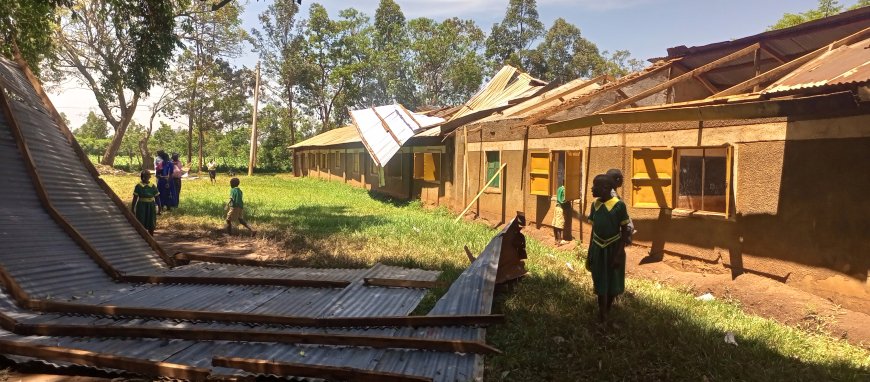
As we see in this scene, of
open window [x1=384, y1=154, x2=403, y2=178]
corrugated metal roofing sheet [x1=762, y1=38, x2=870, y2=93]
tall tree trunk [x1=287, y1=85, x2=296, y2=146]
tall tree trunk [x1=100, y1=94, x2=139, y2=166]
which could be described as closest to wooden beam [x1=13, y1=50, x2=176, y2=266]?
corrugated metal roofing sheet [x1=762, y1=38, x2=870, y2=93]

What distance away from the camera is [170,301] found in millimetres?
5160

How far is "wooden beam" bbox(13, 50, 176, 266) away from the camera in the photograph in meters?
7.07

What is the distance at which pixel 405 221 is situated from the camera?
39.2 feet

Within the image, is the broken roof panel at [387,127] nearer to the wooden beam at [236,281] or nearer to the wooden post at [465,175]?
the wooden post at [465,175]

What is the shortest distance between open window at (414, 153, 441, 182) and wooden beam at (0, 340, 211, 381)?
12381mm

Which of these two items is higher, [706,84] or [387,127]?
[706,84]

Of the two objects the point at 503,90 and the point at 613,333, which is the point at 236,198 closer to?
the point at 613,333

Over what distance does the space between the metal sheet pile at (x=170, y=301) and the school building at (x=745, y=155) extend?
3292 mm

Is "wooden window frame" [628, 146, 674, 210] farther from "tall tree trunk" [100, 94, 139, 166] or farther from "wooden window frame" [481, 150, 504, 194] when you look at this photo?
"tall tree trunk" [100, 94, 139, 166]

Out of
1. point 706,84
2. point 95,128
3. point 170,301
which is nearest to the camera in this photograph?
point 170,301

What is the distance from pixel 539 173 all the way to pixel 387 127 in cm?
790

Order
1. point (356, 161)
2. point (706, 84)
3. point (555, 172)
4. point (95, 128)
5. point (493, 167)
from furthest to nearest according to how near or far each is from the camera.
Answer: point (95, 128) < point (356, 161) < point (493, 167) < point (555, 172) < point (706, 84)

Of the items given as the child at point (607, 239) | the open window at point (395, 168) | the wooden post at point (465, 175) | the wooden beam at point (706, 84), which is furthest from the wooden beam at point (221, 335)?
the open window at point (395, 168)

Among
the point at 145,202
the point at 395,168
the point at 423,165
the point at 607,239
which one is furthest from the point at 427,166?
the point at 607,239
